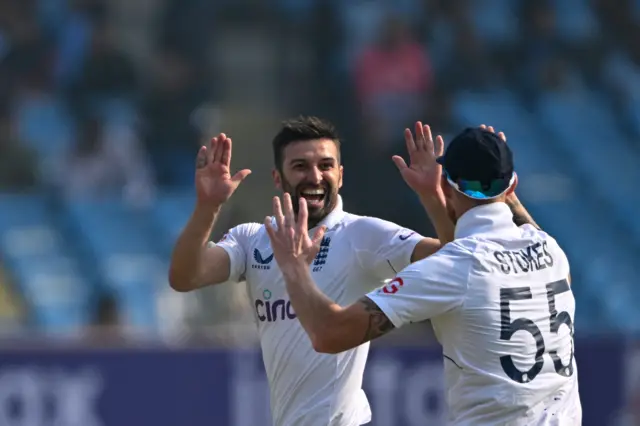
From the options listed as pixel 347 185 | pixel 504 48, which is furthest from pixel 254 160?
pixel 504 48

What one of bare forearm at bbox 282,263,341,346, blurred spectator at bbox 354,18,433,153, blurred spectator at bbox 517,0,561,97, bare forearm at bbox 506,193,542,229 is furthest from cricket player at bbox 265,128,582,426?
blurred spectator at bbox 517,0,561,97

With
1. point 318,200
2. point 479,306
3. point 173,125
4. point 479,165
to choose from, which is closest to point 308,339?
point 318,200

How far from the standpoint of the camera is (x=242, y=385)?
10492mm

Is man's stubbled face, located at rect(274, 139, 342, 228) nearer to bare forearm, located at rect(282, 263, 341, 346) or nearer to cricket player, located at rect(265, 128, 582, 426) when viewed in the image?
cricket player, located at rect(265, 128, 582, 426)

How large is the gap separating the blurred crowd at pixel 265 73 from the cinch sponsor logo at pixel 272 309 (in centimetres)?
644

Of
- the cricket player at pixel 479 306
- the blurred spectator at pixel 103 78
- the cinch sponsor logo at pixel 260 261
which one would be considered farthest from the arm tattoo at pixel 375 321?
the blurred spectator at pixel 103 78

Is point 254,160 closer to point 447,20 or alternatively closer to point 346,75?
point 346,75

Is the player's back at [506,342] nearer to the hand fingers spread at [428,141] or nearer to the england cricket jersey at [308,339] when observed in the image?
the hand fingers spread at [428,141]

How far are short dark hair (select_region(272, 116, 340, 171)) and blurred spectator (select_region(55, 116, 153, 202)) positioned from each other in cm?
722

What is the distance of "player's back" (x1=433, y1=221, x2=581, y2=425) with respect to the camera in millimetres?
4629

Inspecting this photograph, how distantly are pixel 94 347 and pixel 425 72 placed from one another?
199 inches

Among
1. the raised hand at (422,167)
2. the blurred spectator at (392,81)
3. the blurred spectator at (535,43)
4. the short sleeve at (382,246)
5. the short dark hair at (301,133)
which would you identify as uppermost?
the blurred spectator at (535,43)

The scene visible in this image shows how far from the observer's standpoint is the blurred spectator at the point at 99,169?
514 inches

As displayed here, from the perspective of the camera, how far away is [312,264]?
5789 millimetres
